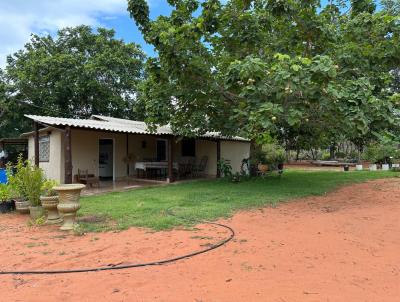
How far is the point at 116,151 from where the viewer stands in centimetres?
1628

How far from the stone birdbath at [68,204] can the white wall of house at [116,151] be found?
24.1 ft

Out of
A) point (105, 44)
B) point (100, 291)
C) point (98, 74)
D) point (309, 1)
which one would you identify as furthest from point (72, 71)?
point (100, 291)

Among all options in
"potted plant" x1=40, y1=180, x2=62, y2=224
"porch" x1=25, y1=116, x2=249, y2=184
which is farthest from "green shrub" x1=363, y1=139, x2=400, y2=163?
"potted plant" x1=40, y1=180, x2=62, y2=224

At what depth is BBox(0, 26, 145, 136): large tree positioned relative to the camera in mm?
24141

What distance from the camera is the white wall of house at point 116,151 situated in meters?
14.2

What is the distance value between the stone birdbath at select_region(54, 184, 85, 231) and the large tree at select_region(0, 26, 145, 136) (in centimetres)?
1679

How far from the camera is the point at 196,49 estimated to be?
423 inches

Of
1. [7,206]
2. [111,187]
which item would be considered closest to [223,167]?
[111,187]

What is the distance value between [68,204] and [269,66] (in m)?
5.75

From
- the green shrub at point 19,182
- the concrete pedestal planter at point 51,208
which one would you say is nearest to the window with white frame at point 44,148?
the green shrub at point 19,182

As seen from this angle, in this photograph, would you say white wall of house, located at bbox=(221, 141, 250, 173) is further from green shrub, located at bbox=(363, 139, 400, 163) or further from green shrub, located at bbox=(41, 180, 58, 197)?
green shrub, located at bbox=(41, 180, 58, 197)

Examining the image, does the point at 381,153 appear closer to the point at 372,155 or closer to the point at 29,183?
the point at 372,155

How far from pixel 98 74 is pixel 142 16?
47.4ft

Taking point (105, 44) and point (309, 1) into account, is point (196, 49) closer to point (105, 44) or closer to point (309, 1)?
point (309, 1)
